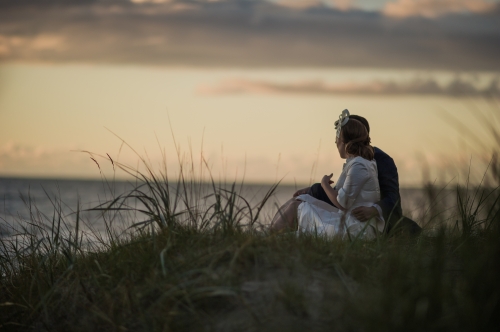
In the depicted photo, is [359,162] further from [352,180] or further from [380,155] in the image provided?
[380,155]

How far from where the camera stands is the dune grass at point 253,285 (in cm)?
259

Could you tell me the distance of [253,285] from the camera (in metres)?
3.02

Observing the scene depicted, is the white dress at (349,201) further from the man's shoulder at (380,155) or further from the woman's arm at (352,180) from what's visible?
the man's shoulder at (380,155)

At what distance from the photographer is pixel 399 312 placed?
8.52ft

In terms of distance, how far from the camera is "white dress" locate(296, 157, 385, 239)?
17.0ft

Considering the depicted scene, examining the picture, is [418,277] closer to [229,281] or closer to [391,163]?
[229,281]

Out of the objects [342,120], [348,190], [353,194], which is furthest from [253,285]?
[342,120]

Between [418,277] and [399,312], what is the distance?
0.20 meters

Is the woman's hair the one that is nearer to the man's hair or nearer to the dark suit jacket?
the man's hair

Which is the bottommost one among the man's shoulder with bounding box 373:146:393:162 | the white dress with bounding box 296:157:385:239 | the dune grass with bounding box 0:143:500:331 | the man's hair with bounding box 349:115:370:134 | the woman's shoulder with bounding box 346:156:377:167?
the dune grass with bounding box 0:143:500:331

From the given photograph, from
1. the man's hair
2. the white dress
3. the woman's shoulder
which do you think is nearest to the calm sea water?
the white dress

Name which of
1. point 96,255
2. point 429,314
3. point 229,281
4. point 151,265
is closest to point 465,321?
point 429,314

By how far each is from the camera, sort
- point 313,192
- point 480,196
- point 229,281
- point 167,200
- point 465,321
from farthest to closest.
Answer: point 313,192 → point 480,196 → point 167,200 → point 229,281 → point 465,321

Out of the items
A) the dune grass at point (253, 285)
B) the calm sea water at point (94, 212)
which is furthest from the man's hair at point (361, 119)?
the dune grass at point (253, 285)
